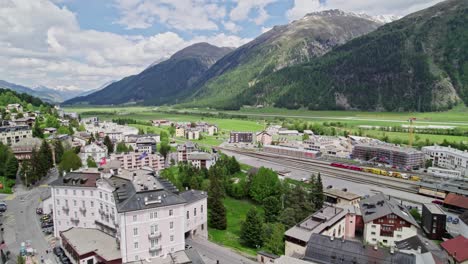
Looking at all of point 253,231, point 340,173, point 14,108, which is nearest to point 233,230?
point 253,231

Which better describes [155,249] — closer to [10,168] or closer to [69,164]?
[69,164]

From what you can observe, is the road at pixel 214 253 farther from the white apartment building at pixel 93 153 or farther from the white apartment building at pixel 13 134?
the white apartment building at pixel 13 134

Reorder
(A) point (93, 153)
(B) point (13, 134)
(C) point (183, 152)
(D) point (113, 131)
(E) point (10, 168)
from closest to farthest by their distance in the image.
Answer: (E) point (10, 168), (A) point (93, 153), (B) point (13, 134), (C) point (183, 152), (D) point (113, 131)

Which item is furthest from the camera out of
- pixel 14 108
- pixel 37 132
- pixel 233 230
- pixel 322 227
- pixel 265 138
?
pixel 265 138

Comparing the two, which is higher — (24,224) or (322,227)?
(322,227)

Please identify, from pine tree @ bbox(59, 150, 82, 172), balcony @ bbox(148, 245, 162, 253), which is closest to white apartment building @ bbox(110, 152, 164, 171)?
pine tree @ bbox(59, 150, 82, 172)

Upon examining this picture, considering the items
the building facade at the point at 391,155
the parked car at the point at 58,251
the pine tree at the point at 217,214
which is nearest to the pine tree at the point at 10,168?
the parked car at the point at 58,251

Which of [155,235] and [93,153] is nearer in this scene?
[155,235]

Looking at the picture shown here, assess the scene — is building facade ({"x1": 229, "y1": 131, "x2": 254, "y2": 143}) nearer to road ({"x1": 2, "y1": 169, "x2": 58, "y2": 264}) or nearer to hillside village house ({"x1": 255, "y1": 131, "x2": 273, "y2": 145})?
hillside village house ({"x1": 255, "y1": 131, "x2": 273, "y2": 145})

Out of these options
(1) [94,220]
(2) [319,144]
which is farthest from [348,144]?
(1) [94,220]
